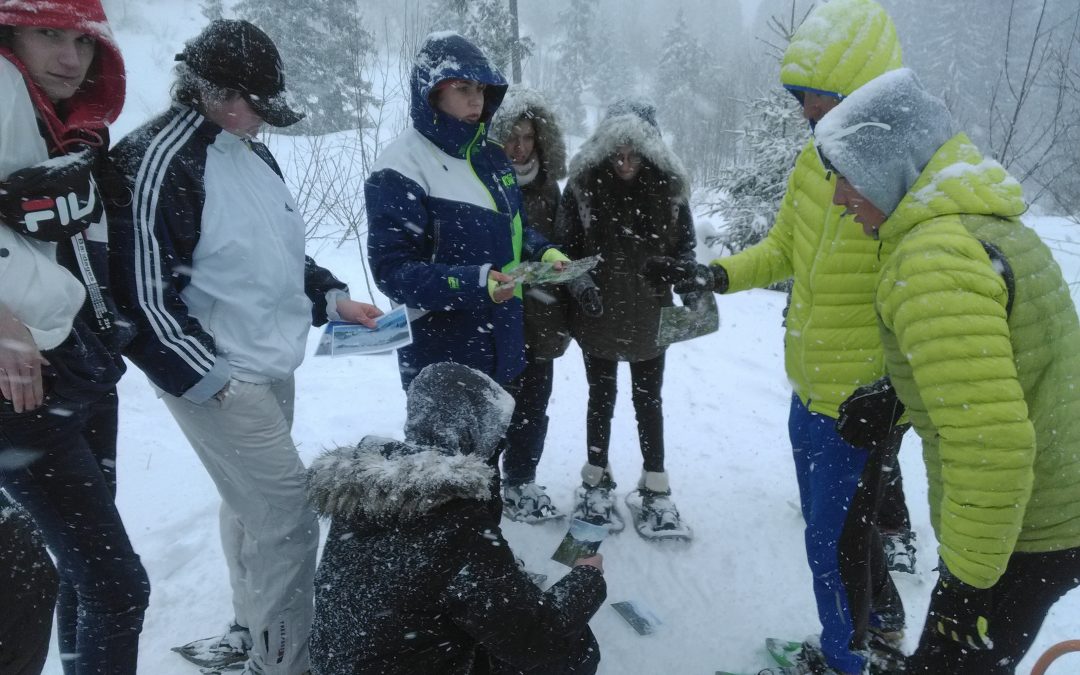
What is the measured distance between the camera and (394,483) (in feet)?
5.19

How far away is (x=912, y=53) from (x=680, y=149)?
44.5 feet

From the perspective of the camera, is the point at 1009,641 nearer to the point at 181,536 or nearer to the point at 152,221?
the point at 152,221

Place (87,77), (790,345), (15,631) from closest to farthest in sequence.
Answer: (15,631), (87,77), (790,345)

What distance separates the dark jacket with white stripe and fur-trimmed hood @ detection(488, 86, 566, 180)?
4.49ft

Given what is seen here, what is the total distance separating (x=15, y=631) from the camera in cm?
154

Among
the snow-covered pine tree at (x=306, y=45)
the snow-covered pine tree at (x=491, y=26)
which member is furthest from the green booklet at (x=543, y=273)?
the snow-covered pine tree at (x=306, y=45)

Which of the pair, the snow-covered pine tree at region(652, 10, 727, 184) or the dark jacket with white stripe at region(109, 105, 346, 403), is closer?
the dark jacket with white stripe at region(109, 105, 346, 403)

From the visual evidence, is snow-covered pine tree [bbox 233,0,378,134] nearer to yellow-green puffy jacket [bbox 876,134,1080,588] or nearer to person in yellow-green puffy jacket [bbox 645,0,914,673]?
person in yellow-green puffy jacket [bbox 645,0,914,673]

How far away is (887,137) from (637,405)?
84.9 inches

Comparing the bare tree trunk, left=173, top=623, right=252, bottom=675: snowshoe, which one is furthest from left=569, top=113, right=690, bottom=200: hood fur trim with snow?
the bare tree trunk

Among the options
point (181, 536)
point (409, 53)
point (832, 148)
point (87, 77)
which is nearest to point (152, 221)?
point (87, 77)

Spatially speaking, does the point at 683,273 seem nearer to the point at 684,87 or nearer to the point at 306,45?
the point at 306,45

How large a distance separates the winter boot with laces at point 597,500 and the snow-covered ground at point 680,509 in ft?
0.38

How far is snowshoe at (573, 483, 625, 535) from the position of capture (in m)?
3.44
